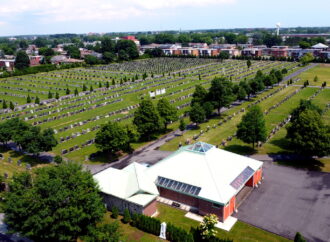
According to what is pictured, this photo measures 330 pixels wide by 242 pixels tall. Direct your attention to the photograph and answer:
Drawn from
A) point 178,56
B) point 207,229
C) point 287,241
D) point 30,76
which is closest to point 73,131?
point 207,229

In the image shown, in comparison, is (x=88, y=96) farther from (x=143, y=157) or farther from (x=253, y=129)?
(x=253, y=129)

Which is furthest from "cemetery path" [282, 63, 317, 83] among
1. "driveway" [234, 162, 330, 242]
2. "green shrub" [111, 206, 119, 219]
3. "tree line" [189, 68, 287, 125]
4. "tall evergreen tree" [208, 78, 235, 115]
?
"green shrub" [111, 206, 119, 219]

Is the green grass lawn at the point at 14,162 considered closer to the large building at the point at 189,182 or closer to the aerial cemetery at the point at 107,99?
the aerial cemetery at the point at 107,99

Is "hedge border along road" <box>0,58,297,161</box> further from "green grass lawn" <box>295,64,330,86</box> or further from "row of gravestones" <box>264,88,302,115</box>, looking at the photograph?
"row of gravestones" <box>264,88,302,115</box>

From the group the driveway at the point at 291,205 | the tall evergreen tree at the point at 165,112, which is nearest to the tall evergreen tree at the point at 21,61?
the tall evergreen tree at the point at 165,112

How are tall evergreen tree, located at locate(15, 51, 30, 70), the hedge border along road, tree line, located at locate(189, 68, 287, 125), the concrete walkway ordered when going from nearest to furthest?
the concrete walkway
tree line, located at locate(189, 68, 287, 125)
the hedge border along road
tall evergreen tree, located at locate(15, 51, 30, 70)
